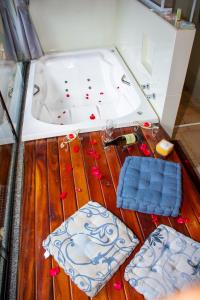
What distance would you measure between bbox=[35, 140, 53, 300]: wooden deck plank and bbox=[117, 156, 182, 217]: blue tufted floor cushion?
0.42 meters

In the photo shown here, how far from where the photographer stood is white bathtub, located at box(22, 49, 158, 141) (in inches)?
88.0

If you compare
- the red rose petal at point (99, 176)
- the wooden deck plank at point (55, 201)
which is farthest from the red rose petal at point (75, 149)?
the red rose petal at point (99, 176)

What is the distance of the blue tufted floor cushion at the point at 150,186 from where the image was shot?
49.6 inches

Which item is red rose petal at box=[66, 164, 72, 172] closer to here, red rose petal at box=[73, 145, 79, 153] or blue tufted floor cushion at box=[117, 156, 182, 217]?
red rose petal at box=[73, 145, 79, 153]

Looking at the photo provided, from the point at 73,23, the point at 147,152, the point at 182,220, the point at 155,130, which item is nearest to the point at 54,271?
the point at 182,220

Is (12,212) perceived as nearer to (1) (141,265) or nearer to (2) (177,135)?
(1) (141,265)

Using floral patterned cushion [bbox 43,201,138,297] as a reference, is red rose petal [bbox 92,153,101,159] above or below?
below

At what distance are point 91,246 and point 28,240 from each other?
1.07ft

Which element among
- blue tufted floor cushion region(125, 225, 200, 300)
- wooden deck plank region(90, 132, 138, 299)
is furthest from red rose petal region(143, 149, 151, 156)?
blue tufted floor cushion region(125, 225, 200, 300)

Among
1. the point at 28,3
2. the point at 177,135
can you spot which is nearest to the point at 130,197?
the point at 177,135

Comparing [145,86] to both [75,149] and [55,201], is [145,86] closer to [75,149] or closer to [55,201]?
[75,149]

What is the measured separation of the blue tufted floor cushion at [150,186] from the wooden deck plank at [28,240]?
19.3 inches

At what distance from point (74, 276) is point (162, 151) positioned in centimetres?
91

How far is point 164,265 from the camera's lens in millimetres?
1052
